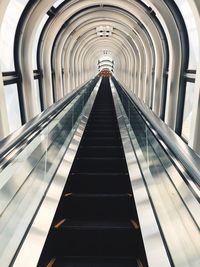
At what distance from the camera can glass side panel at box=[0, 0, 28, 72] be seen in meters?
9.42

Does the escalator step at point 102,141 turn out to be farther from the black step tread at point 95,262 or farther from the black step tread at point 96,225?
the black step tread at point 95,262

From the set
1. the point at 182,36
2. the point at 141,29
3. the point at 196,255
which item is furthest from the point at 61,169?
the point at 141,29

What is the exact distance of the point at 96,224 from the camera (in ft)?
11.5

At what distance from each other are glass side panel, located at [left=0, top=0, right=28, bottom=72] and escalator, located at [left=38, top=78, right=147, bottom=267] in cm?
559

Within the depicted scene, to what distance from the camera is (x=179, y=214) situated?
8.01 ft

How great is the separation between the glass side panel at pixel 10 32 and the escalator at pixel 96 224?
5.59 metres

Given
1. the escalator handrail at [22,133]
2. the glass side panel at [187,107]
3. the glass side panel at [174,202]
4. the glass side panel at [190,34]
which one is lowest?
the glass side panel at [187,107]

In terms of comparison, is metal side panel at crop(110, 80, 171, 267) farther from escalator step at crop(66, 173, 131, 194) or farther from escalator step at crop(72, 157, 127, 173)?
escalator step at crop(72, 157, 127, 173)

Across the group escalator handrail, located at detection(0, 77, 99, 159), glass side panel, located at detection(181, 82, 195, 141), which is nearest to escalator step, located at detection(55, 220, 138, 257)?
escalator handrail, located at detection(0, 77, 99, 159)

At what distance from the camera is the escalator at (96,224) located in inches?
119

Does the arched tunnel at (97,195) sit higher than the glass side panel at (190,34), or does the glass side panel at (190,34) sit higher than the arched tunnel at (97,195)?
the glass side panel at (190,34)

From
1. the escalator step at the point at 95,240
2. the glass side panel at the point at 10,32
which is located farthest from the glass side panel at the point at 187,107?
the escalator step at the point at 95,240

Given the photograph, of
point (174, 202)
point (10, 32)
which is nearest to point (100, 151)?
point (174, 202)

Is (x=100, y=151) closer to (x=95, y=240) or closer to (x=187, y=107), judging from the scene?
(x=95, y=240)
